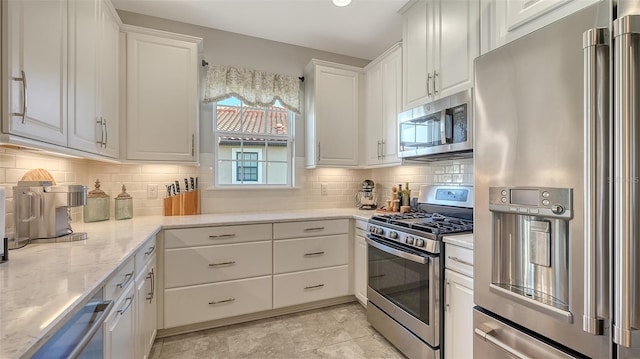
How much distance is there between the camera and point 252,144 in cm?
310

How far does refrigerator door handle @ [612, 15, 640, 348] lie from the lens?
0.81 m

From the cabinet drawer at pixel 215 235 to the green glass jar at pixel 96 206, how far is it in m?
0.61

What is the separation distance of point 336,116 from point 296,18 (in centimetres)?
99

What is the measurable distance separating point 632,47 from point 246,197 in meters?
2.80

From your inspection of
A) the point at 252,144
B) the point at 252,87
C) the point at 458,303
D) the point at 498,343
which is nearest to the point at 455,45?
the point at 458,303

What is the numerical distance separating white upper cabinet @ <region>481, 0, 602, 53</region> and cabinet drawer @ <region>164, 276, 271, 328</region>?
2.35 metres

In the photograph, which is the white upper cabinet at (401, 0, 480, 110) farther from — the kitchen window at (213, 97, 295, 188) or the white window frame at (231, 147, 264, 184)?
the white window frame at (231, 147, 264, 184)

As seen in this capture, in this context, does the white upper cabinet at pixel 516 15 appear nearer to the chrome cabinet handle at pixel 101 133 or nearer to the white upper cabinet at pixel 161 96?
the white upper cabinet at pixel 161 96

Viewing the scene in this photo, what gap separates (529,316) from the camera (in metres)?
1.13

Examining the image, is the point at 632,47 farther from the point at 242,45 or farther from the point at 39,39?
the point at 242,45

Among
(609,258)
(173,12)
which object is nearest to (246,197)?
(173,12)

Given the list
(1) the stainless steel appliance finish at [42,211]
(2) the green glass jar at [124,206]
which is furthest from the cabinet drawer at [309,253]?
(1) the stainless steel appliance finish at [42,211]

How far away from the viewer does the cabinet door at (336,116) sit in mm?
2977

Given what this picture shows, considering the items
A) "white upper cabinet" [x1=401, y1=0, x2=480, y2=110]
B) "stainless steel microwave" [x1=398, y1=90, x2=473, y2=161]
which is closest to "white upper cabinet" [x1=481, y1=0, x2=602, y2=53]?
"white upper cabinet" [x1=401, y1=0, x2=480, y2=110]
